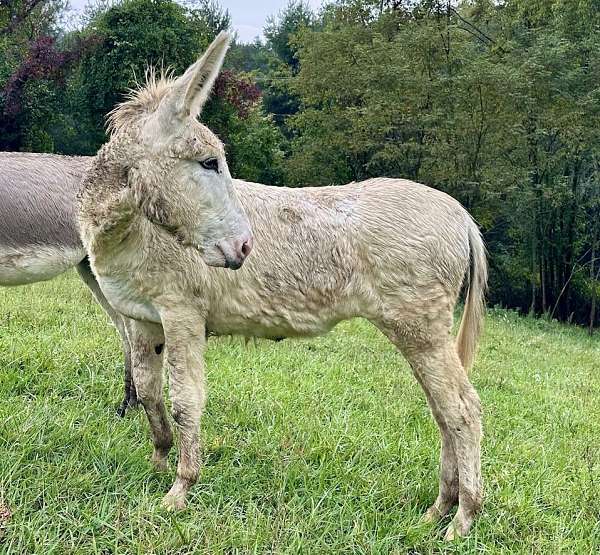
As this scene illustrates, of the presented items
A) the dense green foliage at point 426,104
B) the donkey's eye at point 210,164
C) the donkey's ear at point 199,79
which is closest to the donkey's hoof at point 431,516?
the donkey's eye at point 210,164

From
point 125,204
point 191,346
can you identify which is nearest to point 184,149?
point 125,204

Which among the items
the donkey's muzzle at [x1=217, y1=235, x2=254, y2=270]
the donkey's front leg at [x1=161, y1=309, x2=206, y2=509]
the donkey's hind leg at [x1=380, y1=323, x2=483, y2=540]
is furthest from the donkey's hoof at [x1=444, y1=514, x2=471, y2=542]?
the donkey's muzzle at [x1=217, y1=235, x2=254, y2=270]

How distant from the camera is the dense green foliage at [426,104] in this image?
14.0 m

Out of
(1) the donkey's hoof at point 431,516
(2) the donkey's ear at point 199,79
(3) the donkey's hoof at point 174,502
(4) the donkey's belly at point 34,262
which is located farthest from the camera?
(4) the donkey's belly at point 34,262

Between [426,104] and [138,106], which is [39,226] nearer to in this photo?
[138,106]

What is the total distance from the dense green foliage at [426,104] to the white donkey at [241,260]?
11573 mm

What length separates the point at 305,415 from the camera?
13.1ft

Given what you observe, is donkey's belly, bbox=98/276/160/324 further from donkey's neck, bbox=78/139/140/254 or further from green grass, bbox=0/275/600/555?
green grass, bbox=0/275/600/555

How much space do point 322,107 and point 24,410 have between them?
15.0 meters

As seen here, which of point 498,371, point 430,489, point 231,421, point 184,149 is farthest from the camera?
point 498,371

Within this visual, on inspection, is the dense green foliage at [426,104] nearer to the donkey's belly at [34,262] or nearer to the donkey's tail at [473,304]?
the donkey's belly at [34,262]

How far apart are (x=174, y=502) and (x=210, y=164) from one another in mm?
1467

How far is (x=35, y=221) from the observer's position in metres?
3.91

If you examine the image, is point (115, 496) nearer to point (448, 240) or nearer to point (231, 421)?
point (231, 421)
